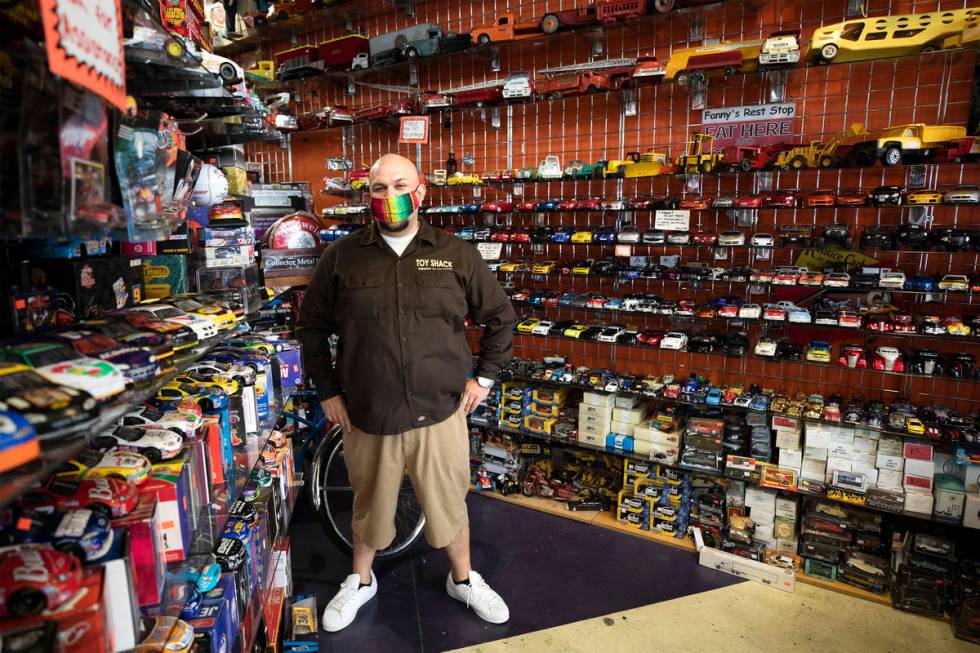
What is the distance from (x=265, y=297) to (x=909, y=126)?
11.8 feet

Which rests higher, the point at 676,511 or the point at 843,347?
the point at 843,347

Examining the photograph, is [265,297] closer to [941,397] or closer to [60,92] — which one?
[60,92]

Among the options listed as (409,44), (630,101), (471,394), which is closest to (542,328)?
(471,394)

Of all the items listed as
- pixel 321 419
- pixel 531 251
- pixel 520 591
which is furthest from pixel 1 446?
pixel 531 251

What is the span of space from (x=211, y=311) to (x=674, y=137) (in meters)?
3.28

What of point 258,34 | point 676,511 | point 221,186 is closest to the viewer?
point 221,186

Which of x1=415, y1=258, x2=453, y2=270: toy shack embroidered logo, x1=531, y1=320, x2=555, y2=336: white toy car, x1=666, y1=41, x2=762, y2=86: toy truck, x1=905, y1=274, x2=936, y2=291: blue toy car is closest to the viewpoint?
x1=415, y1=258, x2=453, y2=270: toy shack embroidered logo

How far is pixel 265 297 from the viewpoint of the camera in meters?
3.62

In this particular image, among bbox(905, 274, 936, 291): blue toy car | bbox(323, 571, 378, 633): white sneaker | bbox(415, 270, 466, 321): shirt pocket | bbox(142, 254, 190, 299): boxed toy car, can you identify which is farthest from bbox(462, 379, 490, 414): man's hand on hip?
bbox(905, 274, 936, 291): blue toy car

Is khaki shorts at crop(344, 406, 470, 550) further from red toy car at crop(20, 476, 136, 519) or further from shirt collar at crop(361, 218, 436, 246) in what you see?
red toy car at crop(20, 476, 136, 519)

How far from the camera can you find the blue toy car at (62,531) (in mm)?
888

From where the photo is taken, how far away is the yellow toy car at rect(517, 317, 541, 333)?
4.21m

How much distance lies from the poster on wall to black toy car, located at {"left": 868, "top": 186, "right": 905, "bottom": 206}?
2.05 ft

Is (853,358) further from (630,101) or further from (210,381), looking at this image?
(210,381)
